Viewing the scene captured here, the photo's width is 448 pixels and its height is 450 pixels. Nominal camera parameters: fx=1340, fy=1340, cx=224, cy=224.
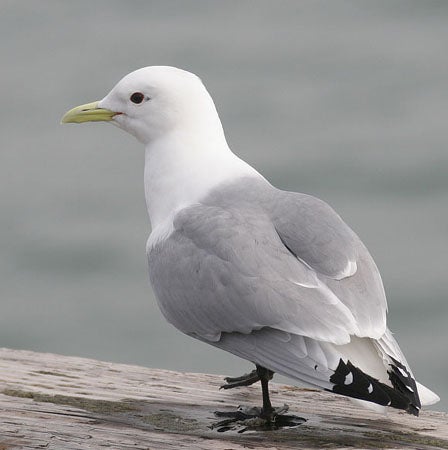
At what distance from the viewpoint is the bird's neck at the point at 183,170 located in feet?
13.4

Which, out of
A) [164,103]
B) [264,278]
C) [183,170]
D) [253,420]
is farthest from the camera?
[164,103]

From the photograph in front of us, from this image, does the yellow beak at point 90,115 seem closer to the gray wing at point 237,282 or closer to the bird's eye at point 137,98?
the bird's eye at point 137,98

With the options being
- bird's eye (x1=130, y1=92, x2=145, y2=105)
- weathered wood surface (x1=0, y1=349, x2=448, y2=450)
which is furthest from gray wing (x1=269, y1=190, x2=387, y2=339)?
bird's eye (x1=130, y1=92, x2=145, y2=105)

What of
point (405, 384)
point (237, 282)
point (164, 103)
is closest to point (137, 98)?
point (164, 103)

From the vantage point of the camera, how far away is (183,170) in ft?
13.8

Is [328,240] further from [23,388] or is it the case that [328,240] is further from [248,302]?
[23,388]

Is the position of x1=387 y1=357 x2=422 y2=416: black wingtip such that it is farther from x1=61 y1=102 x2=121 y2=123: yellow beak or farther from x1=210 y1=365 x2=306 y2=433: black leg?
x1=61 y1=102 x2=121 y2=123: yellow beak

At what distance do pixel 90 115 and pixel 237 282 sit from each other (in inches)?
46.4

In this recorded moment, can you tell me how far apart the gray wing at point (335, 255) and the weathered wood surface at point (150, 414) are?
320 millimetres

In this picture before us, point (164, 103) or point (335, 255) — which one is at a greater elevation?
point (164, 103)

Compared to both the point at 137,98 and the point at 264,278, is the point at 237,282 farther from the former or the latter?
the point at 137,98

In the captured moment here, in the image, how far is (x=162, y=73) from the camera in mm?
4324

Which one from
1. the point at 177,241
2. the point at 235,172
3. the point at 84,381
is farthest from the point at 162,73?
the point at 84,381

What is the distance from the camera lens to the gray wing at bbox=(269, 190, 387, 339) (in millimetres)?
3488
